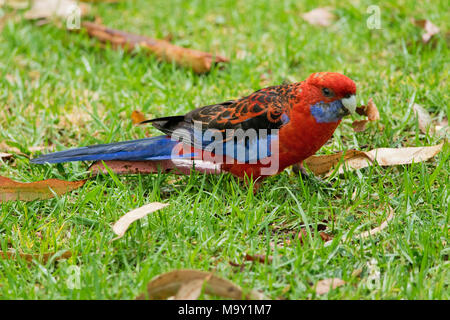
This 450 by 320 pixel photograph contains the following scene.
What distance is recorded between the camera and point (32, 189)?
11.0 ft

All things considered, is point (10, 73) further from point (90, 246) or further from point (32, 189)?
point (90, 246)

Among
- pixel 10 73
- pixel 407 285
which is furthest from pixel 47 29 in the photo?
pixel 407 285

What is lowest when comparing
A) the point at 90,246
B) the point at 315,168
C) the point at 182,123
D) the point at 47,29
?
the point at 90,246

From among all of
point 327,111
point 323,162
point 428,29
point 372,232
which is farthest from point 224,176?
point 428,29

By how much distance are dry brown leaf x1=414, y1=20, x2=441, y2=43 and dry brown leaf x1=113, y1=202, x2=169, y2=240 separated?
304cm

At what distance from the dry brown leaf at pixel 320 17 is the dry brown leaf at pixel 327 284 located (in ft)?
11.3

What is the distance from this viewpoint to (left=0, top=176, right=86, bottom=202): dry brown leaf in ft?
10.9

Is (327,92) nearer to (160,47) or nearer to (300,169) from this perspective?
(300,169)

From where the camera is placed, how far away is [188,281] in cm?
250

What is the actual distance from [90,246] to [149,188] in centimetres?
74

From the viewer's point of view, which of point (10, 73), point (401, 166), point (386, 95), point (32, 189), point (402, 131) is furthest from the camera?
point (10, 73)

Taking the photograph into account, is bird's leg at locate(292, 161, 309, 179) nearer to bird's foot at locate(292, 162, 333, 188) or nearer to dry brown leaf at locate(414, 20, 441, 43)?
bird's foot at locate(292, 162, 333, 188)

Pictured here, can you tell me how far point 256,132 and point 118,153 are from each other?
0.88 meters

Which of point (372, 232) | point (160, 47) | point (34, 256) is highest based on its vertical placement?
point (160, 47)
